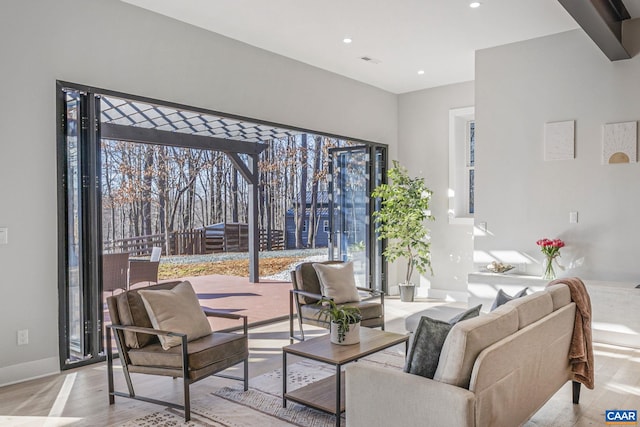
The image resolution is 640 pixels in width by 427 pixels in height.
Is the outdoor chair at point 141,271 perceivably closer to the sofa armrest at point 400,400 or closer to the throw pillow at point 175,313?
the throw pillow at point 175,313

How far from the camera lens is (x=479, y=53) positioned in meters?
5.98

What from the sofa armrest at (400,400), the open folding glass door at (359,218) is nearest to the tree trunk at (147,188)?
the open folding glass door at (359,218)

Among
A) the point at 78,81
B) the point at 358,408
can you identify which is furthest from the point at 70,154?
the point at 358,408

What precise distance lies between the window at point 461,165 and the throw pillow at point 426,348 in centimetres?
505

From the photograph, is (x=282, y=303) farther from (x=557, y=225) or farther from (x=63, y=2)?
(x=63, y=2)

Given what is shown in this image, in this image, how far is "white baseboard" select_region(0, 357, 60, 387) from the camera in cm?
376

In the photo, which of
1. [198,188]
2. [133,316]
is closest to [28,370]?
[133,316]

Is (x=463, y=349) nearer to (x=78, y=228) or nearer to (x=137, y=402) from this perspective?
(x=137, y=402)

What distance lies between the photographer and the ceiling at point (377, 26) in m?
4.55

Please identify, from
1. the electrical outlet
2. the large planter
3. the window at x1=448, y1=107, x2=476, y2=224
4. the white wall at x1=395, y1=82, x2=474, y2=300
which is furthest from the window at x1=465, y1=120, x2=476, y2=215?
the electrical outlet

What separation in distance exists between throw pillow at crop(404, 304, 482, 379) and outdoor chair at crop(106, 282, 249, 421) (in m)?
1.50

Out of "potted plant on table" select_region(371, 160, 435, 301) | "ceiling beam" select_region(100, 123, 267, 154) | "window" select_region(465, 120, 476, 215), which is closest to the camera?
"ceiling beam" select_region(100, 123, 267, 154)

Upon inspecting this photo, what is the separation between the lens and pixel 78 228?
13.8 feet

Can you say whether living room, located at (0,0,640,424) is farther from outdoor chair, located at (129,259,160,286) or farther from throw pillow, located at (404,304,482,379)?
throw pillow, located at (404,304,482,379)
